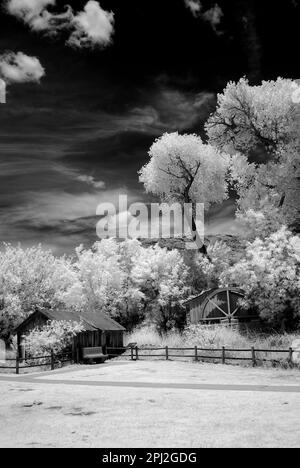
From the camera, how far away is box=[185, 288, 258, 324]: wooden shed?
3600 cm

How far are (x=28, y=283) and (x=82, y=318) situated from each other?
45.8ft

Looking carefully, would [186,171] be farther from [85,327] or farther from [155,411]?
[155,411]

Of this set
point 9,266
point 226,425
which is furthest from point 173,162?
point 226,425

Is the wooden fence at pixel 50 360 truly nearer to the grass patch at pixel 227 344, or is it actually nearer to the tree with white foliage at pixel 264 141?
the grass patch at pixel 227 344

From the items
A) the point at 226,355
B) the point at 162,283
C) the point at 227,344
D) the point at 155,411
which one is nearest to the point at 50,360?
the point at 226,355

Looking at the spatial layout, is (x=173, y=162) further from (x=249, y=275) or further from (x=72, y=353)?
(x=72, y=353)

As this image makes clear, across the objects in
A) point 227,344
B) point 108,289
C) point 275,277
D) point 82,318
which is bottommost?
point 227,344

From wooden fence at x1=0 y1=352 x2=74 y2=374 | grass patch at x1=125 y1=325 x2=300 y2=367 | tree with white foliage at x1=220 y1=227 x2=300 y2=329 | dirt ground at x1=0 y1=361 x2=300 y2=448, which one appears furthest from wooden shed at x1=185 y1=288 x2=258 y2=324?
dirt ground at x1=0 y1=361 x2=300 y2=448

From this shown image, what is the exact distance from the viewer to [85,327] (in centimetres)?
3136

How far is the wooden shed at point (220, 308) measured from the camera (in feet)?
118

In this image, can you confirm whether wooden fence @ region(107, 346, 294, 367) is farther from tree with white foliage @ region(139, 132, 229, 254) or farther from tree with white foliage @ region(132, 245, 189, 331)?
tree with white foliage @ region(139, 132, 229, 254)
